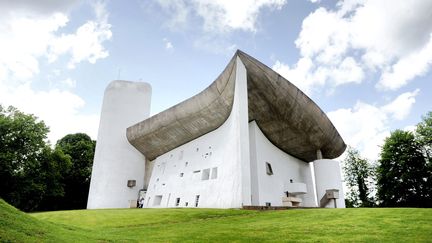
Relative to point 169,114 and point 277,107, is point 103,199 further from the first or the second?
point 277,107

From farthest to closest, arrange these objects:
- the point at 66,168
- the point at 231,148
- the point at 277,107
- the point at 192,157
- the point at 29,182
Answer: the point at 66,168 < the point at 29,182 < the point at 192,157 < the point at 277,107 < the point at 231,148

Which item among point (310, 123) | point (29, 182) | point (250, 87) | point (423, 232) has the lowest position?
point (423, 232)

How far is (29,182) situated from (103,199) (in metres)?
7.20

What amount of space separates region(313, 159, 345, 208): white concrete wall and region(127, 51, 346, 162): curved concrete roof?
1.83 m

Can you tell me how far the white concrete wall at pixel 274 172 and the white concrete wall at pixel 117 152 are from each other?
1456 centimetres

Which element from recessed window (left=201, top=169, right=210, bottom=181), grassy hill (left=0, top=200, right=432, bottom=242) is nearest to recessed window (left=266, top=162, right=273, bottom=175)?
recessed window (left=201, top=169, right=210, bottom=181)

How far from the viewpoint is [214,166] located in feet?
71.7

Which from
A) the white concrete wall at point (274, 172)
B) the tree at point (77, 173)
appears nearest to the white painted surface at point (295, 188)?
the white concrete wall at point (274, 172)

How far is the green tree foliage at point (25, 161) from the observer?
27.9m

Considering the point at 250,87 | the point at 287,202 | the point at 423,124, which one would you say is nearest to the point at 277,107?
the point at 250,87

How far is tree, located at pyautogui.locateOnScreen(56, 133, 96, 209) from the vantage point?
37000 mm

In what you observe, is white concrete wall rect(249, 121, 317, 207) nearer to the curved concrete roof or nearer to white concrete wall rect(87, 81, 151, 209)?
the curved concrete roof

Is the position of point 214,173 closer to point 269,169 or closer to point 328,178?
point 269,169

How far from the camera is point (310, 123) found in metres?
23.1
